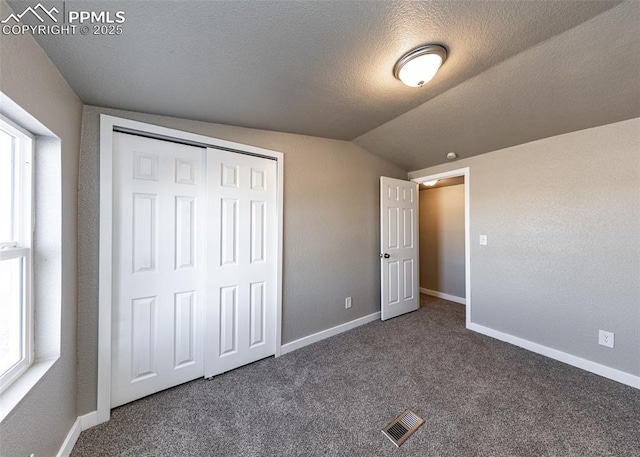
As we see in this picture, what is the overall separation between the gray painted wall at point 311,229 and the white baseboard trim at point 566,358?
51.5 inches

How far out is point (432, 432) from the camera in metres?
1.42

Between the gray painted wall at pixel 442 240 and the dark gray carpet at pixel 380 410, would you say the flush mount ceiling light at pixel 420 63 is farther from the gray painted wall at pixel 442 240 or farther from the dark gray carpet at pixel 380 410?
the gray painted wall at pixel 442 240

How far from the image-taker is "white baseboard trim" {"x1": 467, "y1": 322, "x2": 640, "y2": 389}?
1.85 metres

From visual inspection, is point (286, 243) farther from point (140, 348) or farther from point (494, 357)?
point (494, 357)

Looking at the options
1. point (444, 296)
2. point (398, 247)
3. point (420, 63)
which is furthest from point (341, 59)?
point (444, 296)

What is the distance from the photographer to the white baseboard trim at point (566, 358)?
1853mm

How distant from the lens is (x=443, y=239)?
416 cm

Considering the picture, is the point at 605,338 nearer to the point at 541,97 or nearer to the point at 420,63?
the point at 541,97

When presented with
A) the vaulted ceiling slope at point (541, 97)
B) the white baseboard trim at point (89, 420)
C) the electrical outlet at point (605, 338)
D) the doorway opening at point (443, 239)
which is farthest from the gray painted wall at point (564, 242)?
the white baseboard trim at point (89, 420)

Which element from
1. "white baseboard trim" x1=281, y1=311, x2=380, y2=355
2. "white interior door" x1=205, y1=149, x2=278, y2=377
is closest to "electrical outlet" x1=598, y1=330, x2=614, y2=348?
"white baseboard trim" x1=281, y1=311, x2=380, y2=355

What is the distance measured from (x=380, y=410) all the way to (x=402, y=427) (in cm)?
17

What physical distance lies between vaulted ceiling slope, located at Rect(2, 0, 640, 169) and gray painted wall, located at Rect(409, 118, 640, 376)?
13.5 inches

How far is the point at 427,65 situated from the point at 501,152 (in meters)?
1.88

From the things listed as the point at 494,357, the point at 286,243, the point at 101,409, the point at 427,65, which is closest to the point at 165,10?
the point at 427,65
